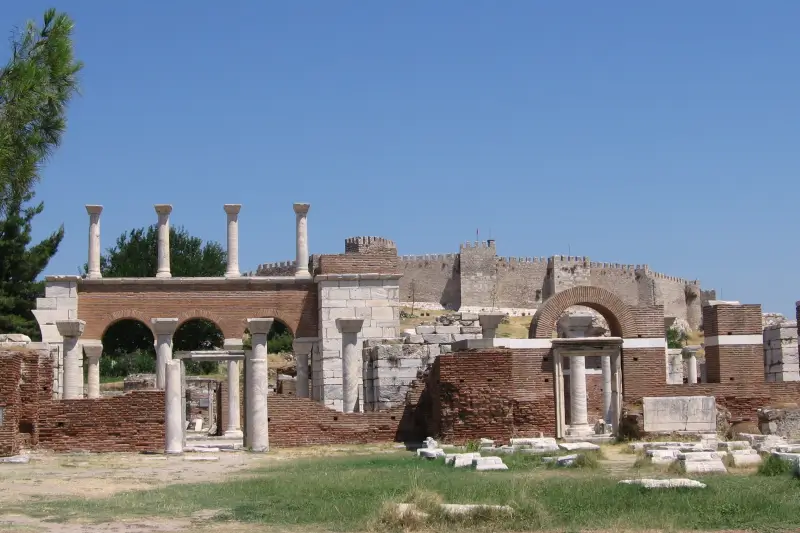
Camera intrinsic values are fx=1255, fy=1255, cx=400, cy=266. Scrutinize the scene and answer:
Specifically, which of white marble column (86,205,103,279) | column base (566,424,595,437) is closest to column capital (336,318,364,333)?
column base (566,424,595,437)

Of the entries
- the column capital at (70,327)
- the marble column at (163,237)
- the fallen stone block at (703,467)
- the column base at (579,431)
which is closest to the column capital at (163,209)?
the marble column at (163,237)

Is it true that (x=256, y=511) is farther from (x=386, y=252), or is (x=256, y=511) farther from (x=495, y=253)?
(x=495, y=253)

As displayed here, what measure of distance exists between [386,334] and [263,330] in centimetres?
877

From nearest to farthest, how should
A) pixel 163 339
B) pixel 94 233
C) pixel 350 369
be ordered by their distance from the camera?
pixel 350 369, pixel 163 339, pixel 94 233

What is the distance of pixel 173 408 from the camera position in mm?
22859

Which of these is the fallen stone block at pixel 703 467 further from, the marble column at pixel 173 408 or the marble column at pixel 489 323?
A: the marble column at pixel 173 408

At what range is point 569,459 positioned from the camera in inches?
672

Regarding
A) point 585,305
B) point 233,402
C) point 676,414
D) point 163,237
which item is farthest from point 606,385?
point 163,237

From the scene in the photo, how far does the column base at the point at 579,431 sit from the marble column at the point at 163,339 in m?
8.82

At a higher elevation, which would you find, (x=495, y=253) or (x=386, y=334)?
(x=495, y=253)

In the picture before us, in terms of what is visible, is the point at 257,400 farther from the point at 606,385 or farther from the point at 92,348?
the point at 92,348

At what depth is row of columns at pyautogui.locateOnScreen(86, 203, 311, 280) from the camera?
34.6 meters

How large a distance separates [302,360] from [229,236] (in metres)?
4.26

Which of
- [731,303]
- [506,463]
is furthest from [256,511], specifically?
[731,303]
